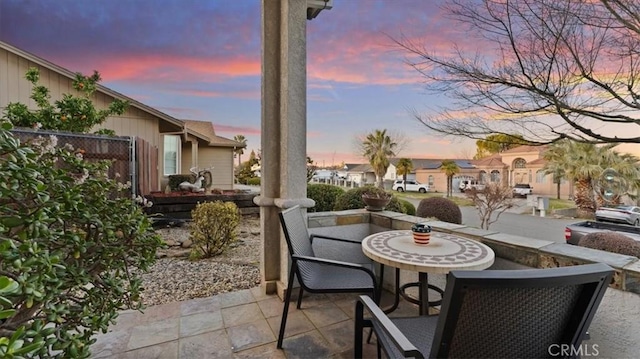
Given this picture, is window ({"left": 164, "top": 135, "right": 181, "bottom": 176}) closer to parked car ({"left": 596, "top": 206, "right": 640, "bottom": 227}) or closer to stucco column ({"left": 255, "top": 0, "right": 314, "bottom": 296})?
stucco column ({"left": 255, "top": 0, "right": 314, "bottom": 296})

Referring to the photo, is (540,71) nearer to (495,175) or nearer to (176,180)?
(176,180)

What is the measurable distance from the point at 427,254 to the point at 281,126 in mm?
1739

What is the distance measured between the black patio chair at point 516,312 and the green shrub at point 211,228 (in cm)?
385

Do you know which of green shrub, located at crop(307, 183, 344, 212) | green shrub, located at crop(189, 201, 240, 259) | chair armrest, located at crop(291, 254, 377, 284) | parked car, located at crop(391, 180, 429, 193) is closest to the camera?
chair armrest, located at crop(291, 254, 377, 284)

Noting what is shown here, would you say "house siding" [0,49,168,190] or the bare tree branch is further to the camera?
"house siding" [0,49,168,190]

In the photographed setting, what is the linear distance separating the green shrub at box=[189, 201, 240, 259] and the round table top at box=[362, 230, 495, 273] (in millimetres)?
2903

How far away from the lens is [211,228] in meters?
4.40

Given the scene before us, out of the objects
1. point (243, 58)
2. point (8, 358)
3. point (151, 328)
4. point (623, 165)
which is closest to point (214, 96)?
point (243, 58)

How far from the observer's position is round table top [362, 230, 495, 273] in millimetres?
1646

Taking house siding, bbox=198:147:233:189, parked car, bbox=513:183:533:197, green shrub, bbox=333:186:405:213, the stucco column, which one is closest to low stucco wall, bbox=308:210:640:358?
the stucco column

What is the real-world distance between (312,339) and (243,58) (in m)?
6.28

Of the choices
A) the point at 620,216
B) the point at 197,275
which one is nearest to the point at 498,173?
the point at 620,216

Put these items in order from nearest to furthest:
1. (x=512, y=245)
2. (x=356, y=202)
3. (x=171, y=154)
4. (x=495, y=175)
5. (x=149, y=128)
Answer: (x=512, y=245) < (x=356, y=202) < (x=149, y=128) < (x=171, y=154) < (x=495, y=175)

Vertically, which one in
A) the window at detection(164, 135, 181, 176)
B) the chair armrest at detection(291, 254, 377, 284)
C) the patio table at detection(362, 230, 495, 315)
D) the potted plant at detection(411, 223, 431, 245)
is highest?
the window at detection(164, 135, 181, 176)
